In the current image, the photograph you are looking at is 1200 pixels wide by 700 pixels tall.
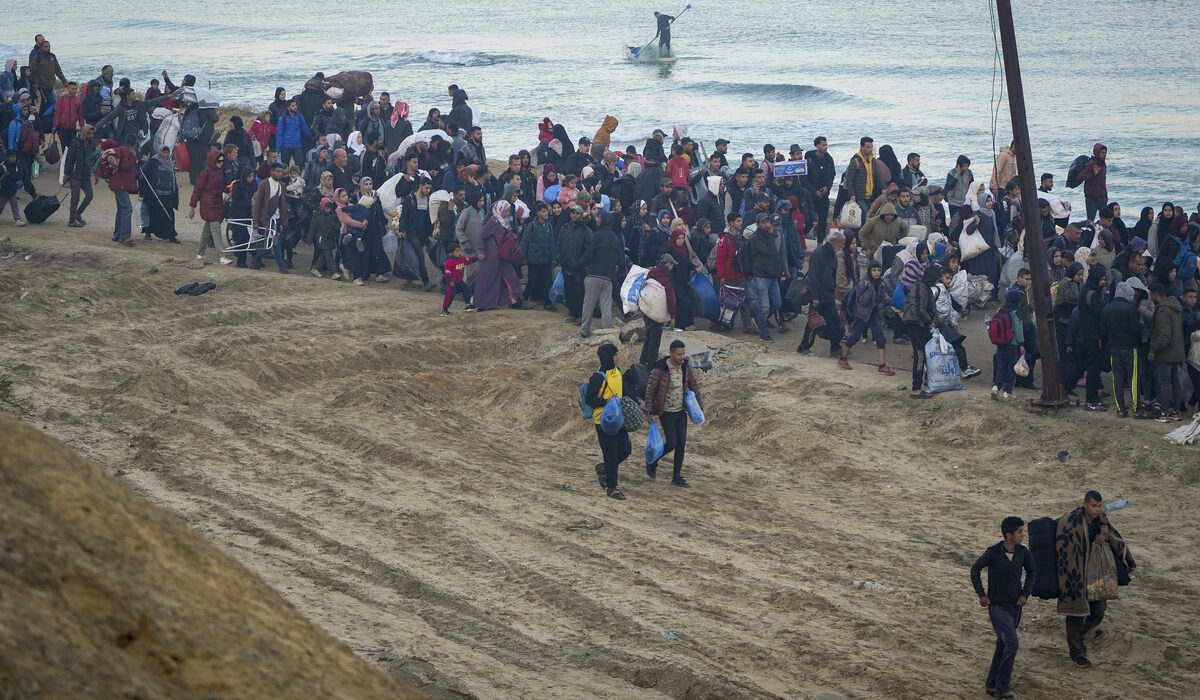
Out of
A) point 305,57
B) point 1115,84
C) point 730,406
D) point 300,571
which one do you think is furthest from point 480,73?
point 300,571

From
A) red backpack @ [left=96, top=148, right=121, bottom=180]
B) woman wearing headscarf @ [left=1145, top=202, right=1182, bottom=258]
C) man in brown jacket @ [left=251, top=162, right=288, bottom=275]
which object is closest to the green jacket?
woman wearing headscarf @ [left=1145, top=202, right=1182, bottom=258]

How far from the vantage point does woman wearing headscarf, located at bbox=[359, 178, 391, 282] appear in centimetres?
1864

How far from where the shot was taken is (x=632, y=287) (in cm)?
1581

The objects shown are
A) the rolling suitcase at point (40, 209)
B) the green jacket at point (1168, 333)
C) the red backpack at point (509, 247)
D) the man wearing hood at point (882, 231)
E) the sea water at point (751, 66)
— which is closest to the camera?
the green jacket at point (1168, 333)

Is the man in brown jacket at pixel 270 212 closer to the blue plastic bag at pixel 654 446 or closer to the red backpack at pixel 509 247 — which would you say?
the red backpack at pixel 509 247

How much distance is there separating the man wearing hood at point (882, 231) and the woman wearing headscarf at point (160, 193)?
979 centimetres

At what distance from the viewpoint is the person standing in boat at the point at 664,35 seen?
231ft

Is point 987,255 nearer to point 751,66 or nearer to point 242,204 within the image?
point 242,204

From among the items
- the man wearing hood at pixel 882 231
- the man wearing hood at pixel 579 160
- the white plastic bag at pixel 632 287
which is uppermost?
the man wearing hood at pixel 579 160

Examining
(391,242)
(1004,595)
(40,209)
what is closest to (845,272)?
(391,242)

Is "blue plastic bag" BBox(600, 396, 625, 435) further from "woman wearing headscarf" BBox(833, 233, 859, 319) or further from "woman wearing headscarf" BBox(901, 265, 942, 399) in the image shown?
"woman wearing headscarf" BBox(833, 233, 859, 319)

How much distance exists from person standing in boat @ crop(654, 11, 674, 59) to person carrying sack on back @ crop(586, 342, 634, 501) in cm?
5991

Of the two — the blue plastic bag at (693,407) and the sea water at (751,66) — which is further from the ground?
the sea water at (751,66)

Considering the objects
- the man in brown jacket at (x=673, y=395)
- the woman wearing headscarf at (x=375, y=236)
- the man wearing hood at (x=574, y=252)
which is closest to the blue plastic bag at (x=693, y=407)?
the man in brown jacket at (x=673, y=395)
